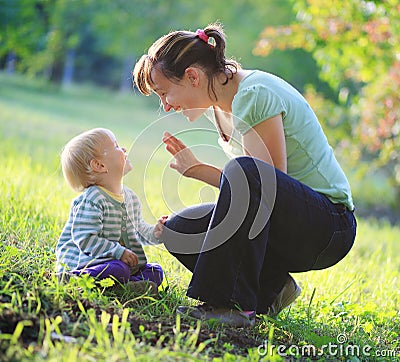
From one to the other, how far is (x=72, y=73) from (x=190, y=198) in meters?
33.8

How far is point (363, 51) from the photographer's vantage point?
8.31 metres

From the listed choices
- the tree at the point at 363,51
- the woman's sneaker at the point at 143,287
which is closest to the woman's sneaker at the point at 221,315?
the woman's sneaker at the point at 143,287

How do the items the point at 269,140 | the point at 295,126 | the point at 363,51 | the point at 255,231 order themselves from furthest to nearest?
the point at 363,51, the point at 295,126, the point at 269,140, the point at 255,231

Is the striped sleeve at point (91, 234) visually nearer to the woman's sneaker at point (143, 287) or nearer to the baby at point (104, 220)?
the baby at point (104, 220)

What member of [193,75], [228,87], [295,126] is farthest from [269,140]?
[193,75]

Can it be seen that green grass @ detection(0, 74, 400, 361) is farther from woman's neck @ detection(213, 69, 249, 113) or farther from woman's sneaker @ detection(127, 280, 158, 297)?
woman's neck @ detection(213, 69, 249, 113)

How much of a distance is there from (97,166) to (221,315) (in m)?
0.88

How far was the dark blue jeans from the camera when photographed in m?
2.43

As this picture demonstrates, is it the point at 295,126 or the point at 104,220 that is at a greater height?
the point at 295,126

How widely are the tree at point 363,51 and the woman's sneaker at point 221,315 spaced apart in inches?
215

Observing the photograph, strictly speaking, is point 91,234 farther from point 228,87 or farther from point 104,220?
point 228,87

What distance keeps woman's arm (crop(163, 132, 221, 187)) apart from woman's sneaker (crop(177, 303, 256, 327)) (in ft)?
1.74

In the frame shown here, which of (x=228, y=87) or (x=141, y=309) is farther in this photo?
(x=228, y=87)

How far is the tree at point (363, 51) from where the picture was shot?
25.6 feet
